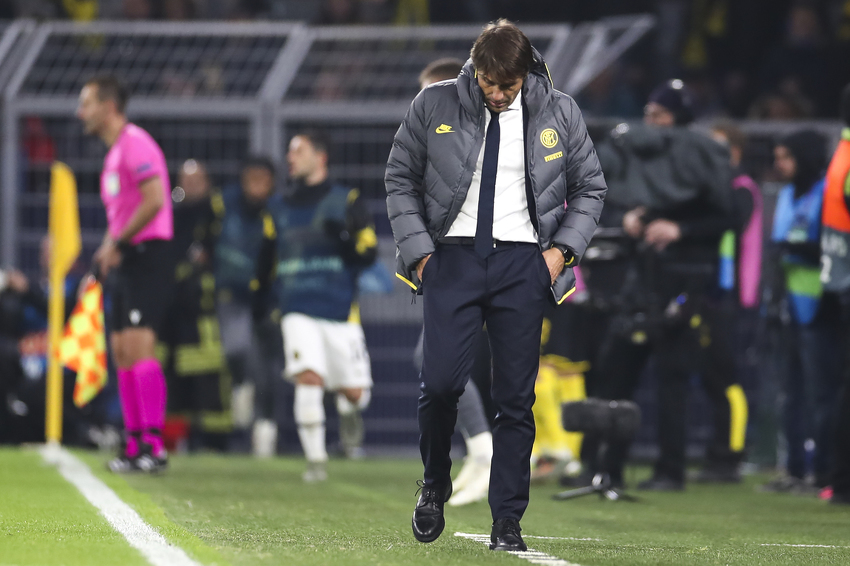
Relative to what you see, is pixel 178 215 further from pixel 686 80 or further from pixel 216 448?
pixel 686 80

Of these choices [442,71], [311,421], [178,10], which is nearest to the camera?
[442,71]

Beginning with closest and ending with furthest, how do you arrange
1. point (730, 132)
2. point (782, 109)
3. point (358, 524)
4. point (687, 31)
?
point (358, 524) → point (730, 132) → point (782, 109) → point (687, 31)

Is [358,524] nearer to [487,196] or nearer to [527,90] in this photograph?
[487,196]

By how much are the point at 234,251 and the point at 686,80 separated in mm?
6522

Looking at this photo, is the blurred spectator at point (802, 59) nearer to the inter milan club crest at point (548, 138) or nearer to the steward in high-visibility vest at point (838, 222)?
the steward in high-visibility vest at point (838, 222)

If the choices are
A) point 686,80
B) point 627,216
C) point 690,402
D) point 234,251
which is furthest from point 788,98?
point 627,216

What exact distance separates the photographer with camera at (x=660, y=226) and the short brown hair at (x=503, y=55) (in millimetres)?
2897

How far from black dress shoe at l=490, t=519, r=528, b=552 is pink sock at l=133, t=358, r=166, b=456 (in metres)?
3.98

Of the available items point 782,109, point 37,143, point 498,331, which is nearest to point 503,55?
point 498,331

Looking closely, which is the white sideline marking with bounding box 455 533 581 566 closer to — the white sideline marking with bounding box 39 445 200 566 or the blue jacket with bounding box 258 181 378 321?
the white sideline marking with bounding box 39 445 200 566

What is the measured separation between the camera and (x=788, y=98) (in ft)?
44.5

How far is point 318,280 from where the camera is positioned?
875cm

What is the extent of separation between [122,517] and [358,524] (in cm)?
93

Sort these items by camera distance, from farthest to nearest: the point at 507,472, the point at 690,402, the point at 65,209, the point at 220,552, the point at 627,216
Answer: the point at 690,402
the point at 65,209
the point at 627,216
the point at 507,472
the point at 220,552
